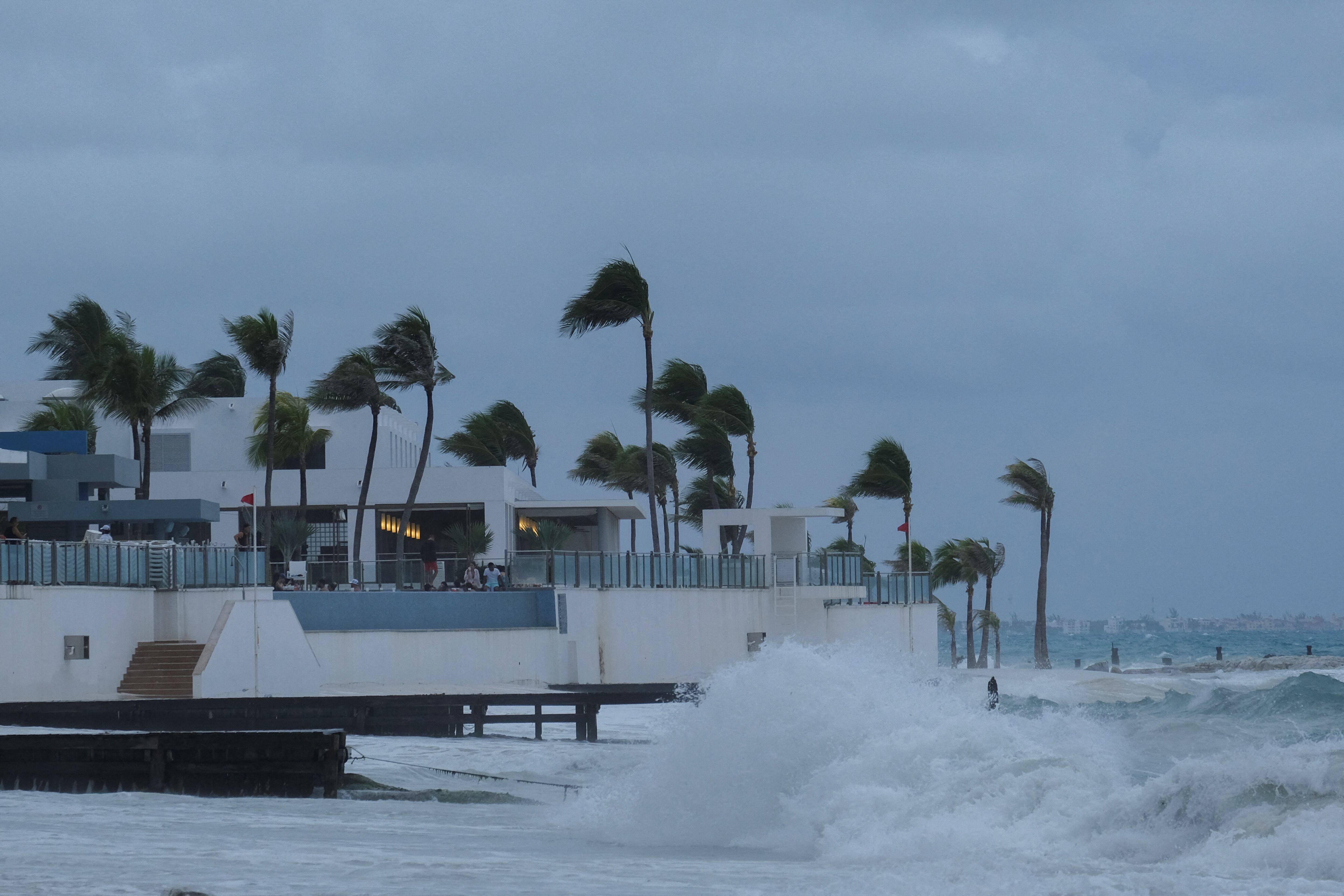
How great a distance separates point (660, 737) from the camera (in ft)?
62.4

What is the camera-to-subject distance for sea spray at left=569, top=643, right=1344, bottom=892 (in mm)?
12508

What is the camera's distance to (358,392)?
45.0 meters

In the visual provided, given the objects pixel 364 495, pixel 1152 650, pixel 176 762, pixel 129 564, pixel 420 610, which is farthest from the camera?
pixel 1152 650

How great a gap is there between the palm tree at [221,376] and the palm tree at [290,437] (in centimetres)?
1558

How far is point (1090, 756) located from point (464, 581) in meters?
23.0

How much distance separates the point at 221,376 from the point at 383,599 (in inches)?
1560

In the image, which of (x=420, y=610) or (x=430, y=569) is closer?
(x=420, y=610)

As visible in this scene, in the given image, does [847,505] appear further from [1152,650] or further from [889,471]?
[1152,650]

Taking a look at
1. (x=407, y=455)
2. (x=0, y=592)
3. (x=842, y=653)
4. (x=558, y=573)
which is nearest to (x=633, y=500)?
(x=407, y=455)

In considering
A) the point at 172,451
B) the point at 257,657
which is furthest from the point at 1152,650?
the point at 257,657

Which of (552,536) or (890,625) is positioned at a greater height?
(552,536)

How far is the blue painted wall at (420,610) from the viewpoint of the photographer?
112 ft

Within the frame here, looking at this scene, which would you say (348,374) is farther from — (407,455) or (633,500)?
Result: (407,455)

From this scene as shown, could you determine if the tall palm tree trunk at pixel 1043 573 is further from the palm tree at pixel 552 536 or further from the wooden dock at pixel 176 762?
the wooden dock at pixel 176 762
